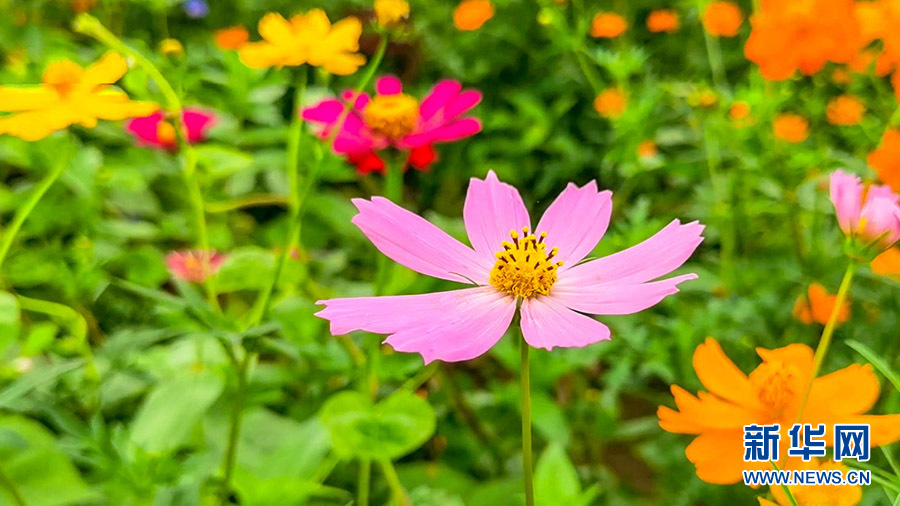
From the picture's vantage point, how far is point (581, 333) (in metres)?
0.25

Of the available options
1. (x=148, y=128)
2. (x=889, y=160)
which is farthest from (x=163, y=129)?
(x=889, y=160)

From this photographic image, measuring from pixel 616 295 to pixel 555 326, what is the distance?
0.09ft

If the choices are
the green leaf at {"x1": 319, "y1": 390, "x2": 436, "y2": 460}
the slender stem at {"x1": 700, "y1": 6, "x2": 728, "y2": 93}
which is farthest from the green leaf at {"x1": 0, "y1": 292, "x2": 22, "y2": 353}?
the slender stem at {"x1": 700, "y1": 6, "x2": 728, "y2": 93}

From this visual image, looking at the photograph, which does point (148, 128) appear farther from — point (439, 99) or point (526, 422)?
point (526, 422)

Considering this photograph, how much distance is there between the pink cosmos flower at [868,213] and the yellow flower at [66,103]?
13.2 inches

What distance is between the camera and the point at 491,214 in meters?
0.34

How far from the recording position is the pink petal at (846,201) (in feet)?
0.97

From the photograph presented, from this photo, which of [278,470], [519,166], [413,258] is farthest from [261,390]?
[519,166]

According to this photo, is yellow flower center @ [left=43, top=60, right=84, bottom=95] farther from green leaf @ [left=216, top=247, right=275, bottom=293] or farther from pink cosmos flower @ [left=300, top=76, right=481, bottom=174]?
green leaf @ [left=216, top=247, right=275, bottom=293]

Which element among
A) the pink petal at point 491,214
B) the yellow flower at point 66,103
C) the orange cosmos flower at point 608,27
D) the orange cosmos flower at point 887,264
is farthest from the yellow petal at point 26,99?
the orange cosmos flower at point 608,27

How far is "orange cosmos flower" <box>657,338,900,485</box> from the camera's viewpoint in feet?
0.92

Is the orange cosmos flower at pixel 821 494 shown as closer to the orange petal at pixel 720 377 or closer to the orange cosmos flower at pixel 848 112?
the orange petal at pixel 720 377

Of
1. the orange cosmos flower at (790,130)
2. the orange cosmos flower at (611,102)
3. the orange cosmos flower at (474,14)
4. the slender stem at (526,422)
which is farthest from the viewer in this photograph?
the orange cosmos flower at (474,14)

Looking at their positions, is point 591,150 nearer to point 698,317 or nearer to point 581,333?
point 698,317
